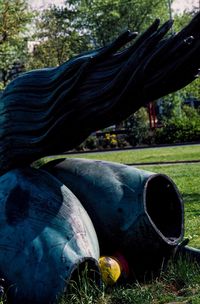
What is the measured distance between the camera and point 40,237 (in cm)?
551

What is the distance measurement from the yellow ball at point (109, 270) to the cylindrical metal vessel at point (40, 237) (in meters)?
0.25

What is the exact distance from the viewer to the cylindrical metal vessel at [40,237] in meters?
5.33

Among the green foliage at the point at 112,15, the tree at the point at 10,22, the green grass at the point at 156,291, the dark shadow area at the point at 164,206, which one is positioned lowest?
the green grass at the point at 156,291

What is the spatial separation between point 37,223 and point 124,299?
0.93 m

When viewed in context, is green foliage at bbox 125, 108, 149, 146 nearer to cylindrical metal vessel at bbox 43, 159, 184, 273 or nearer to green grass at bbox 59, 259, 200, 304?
cylindrical metal vessel at bbox 43, 159, 184, 273

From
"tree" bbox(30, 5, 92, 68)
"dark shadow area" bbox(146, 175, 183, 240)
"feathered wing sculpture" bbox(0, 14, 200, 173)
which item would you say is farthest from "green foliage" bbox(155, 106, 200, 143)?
"feathered wing sculpture" bbox(0, 14, 200, 173)

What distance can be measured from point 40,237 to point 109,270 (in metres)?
0.80

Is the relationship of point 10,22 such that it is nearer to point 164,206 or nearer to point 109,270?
point 164,206

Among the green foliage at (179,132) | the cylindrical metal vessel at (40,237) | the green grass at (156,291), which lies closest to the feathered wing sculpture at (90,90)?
the cylindrical metal vessel at (40,237)

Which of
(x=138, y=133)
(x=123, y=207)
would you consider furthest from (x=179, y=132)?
(x=123, y=207)

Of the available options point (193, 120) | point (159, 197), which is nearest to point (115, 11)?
point (193, 120)

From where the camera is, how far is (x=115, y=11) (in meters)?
55.6

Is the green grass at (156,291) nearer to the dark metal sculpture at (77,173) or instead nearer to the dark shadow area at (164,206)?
the dark metal sculpture at (77,173)

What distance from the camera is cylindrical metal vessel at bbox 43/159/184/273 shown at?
611cm
